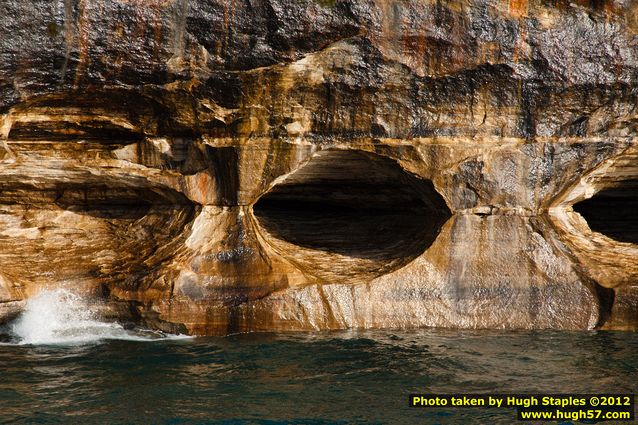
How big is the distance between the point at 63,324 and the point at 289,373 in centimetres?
283

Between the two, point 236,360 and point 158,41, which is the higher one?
point 158,41

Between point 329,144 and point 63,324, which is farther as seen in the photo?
point 329,144

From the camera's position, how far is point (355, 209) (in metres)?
12.0

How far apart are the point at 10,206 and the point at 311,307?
4.26 m

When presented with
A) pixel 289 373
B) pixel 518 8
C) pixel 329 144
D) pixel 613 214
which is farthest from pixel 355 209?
pixel 289 373

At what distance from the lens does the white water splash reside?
8.50 m

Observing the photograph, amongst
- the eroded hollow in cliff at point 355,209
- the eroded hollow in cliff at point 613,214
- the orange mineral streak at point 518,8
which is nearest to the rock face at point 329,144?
the orange mineral streak at point 518,8

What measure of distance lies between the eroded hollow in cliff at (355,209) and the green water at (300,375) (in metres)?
1.77

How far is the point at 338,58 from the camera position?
8844 millimetres

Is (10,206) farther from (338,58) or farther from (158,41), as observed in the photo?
(338,58)

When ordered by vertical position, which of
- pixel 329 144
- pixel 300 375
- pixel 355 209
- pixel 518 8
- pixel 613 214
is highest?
pixel 518 8

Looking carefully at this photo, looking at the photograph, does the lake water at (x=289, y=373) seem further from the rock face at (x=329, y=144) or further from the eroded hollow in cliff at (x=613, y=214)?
the eroded hollow in cliff at (x=613, y=214)

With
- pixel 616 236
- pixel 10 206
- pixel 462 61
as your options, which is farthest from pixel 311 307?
pixel 616 236

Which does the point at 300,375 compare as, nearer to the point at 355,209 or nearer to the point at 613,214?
the point at 355,209
